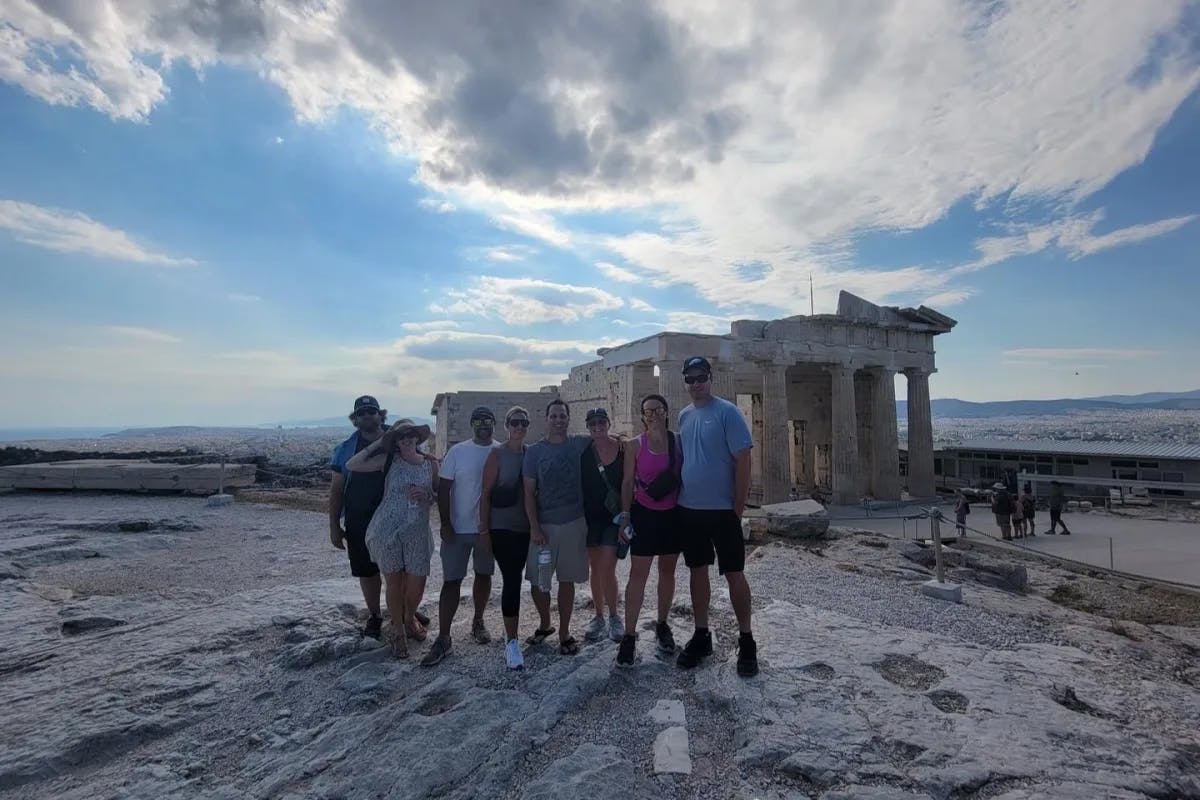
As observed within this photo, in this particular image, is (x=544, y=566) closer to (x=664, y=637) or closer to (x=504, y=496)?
(x=504, y=496)

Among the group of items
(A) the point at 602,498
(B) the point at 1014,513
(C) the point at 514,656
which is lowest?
(B) the point at 1014,513

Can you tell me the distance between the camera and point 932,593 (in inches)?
246

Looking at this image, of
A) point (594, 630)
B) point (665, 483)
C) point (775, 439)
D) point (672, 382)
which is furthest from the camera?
point (775, 439)

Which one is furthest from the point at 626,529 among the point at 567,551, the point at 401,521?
the point at 401,521

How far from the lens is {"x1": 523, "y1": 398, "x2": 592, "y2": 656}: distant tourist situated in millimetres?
4523

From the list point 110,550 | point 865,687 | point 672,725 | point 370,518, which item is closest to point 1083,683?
point 865,687

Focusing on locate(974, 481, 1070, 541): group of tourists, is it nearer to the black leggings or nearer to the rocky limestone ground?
the rocky limestone ground

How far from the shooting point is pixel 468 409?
77.4 feet

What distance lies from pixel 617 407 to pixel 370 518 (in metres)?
15.7

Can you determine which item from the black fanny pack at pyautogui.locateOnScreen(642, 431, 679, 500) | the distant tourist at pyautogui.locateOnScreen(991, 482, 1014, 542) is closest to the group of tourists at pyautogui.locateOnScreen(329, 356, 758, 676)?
the black fanny pack at pyautogui.locateOnScreen(642, 431, 679, 500)

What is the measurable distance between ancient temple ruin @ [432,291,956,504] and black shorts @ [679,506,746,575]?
38.4ft

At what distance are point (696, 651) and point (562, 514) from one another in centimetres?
143

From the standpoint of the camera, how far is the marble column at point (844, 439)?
19141 millimetres

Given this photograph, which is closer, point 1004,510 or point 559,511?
point 559,511
